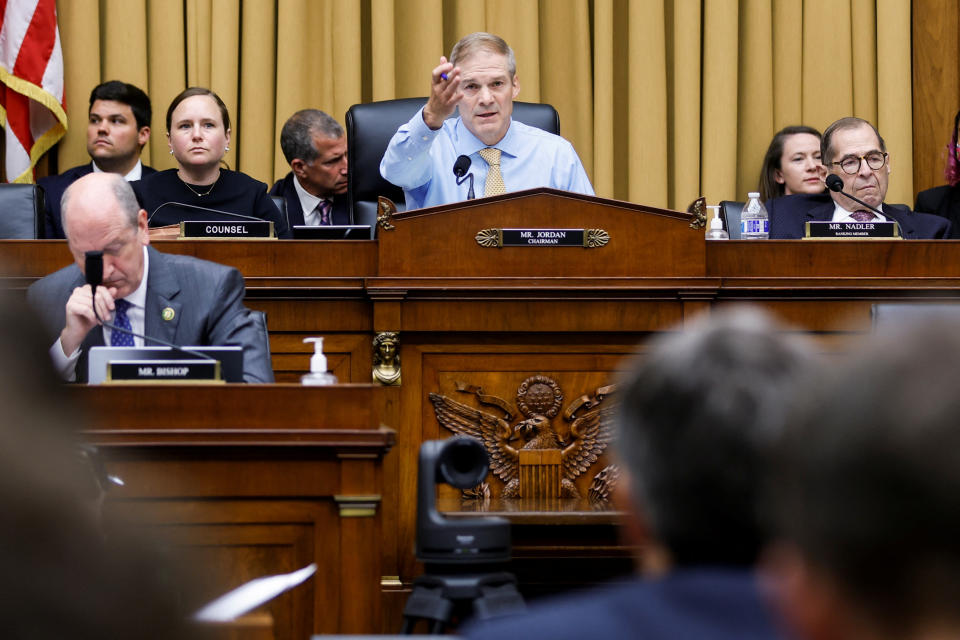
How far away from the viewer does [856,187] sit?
4.50 m

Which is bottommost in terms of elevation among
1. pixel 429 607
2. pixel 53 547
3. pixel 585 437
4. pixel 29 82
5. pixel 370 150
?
pixel 429 607

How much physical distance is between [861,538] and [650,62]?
5400 millimetres

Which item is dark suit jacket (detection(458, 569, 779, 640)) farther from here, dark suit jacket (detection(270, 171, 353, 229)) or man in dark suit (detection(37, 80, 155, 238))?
man in dark suit (detection(37, 80, 155, 238))

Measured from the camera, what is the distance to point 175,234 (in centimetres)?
387

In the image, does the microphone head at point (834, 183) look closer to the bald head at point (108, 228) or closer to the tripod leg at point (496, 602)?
the bald head at point (108, 228)

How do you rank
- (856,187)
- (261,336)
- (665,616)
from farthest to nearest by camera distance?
(856,187) → (261,336) → (665,616)

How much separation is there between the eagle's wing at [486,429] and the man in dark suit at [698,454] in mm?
2120

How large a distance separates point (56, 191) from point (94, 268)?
219 centimetres

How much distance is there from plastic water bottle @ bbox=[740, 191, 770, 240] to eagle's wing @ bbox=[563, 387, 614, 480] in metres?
1.17

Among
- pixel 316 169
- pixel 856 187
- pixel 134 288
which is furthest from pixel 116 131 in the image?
pixel 856 187

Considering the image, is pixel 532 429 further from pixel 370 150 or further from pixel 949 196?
pixel 949 196

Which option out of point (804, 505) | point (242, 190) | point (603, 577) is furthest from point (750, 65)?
point (804, 505)

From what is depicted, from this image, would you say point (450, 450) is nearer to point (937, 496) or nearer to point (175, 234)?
point (937, 496)

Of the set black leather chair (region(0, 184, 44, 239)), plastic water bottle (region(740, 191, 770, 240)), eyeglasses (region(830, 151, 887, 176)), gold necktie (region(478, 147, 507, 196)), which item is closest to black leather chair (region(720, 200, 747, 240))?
plastic water bottle (region(740, 191, 770, 240))
